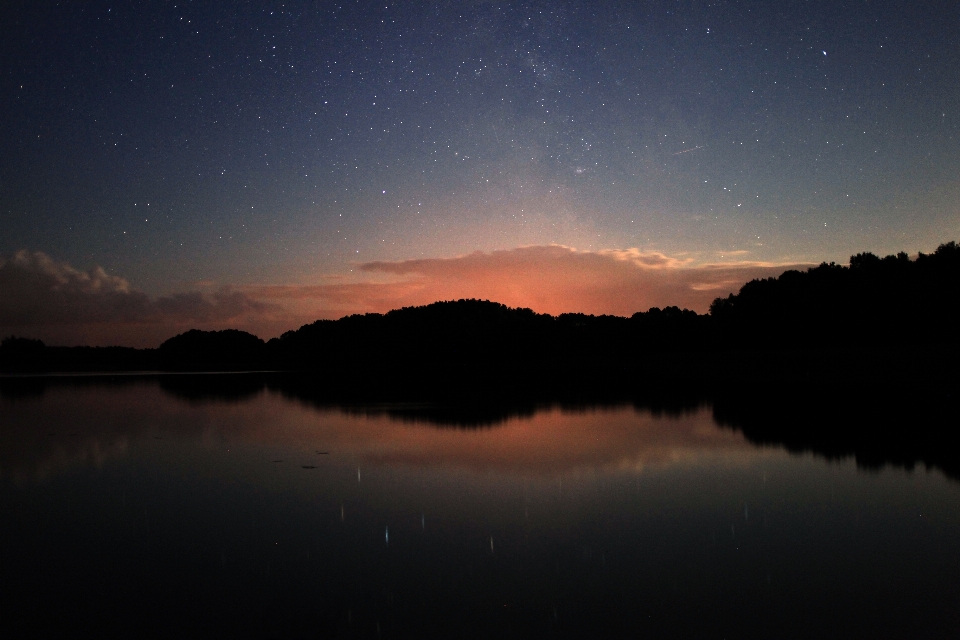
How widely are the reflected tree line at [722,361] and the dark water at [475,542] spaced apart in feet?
14.2

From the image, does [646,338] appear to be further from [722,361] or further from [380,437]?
[380,437]

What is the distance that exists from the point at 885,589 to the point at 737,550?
1.55 meters

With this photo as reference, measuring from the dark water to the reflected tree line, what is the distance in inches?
170

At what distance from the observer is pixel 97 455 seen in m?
14.7

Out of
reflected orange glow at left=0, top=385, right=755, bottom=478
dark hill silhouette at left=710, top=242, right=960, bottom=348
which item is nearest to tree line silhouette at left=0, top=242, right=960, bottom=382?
dark hill silhouette at left=710, top=242, right=960, bottom=348

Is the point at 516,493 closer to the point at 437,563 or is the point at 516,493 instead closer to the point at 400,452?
the point at 437,563

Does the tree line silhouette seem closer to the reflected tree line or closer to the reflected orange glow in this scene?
the reflected tree line

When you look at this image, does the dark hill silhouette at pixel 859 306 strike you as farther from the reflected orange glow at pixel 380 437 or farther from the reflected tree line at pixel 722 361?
the reflected orange glow at pixel 380 437

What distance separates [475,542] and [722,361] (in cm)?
5397

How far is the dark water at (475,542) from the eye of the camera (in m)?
5.77

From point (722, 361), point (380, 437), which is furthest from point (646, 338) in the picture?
point (380, 437)

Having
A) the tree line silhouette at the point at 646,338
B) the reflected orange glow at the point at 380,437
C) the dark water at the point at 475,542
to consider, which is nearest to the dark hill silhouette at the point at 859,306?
the tree line silhouette at the point at 646,338

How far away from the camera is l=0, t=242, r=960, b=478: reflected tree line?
1952cm

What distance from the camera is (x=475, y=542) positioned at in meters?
7.96
